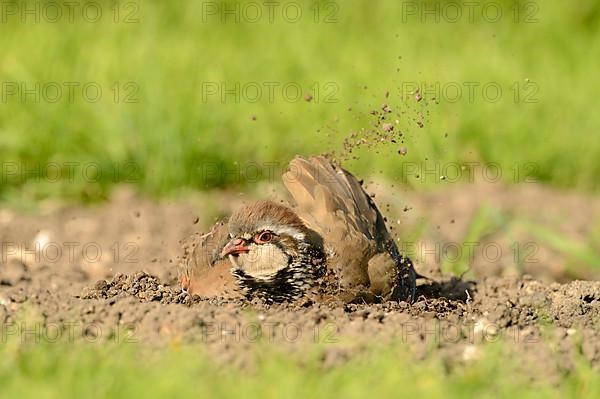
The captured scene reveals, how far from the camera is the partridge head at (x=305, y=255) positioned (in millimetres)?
5176

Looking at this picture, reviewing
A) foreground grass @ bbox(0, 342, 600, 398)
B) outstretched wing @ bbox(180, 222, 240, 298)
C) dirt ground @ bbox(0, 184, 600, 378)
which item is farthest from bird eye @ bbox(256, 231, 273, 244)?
foreground grass @ bbox(0, 342, 600, 398)

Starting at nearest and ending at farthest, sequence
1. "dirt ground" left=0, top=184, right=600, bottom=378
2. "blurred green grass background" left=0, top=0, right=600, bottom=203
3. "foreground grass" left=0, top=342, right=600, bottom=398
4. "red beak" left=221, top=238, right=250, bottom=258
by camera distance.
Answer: "foreground grass" left=0, top=342, right=600, bottom=398 → "dirt ground" left=0, top=184, right=600, bottom=378 → "red beak" left=221, top=238, right=250, bottom=258 → "blurred green grass background" left=0, top=0, right=600, bottom=203

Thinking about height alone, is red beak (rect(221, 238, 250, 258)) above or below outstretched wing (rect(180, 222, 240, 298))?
above

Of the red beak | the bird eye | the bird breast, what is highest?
the bird eye

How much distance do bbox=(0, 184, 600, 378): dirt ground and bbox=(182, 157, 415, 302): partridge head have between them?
0.57 feet

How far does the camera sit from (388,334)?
4.43m

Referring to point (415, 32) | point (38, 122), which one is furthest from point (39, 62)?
point (415, 32)

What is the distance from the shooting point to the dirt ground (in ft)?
14.5

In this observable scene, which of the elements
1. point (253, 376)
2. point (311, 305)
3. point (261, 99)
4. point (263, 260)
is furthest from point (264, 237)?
point (261, 99)

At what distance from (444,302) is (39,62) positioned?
4630 mm

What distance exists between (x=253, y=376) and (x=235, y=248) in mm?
1225

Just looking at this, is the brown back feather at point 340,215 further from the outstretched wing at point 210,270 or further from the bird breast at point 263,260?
the outstretched wing at point 210,270

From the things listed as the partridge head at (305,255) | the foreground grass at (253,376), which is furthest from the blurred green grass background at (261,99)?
the foreground grass at (253,376)

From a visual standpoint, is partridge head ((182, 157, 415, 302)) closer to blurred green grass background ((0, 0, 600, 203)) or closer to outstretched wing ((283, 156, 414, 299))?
outstretched wing ((283, 156, 414, 299))
